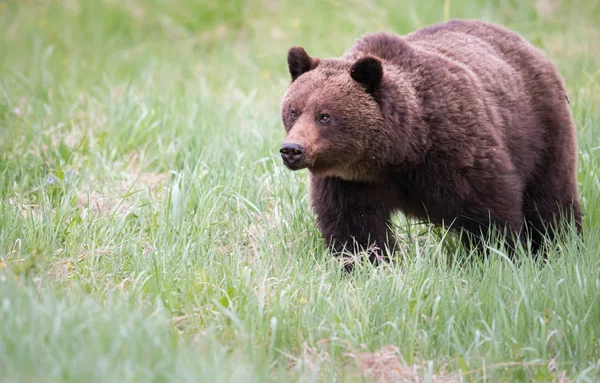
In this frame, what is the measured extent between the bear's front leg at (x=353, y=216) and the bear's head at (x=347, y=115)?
0.24 metres

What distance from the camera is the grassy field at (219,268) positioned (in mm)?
3484

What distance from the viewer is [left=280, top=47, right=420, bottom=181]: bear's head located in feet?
15.8

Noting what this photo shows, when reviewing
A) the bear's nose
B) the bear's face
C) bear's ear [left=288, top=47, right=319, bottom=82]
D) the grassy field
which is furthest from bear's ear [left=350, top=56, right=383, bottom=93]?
the grassy field

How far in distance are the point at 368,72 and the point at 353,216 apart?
0.99 metres

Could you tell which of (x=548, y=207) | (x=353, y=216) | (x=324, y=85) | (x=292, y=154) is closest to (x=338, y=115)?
(x=324, y=85)

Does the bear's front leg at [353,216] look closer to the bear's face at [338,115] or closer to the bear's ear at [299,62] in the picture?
the bear's face at [338,115]

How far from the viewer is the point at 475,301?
437 cm

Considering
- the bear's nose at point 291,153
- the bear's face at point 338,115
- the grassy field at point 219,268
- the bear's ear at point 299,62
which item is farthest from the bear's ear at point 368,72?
the grassy field at point 219,268

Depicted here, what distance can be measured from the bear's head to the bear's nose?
0.12 metres

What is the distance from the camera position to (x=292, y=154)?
4.62 meters

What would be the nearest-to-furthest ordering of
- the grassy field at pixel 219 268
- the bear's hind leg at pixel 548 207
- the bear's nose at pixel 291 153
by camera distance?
the grassy field at pixel 219 268 < the bear's nose at pixel 291 153 < the bear's hind leg at pixel 548 207

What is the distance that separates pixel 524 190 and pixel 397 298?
78.6 inches

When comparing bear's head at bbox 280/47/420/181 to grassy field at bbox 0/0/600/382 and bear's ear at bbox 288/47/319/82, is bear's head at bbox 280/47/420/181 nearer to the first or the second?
bear's ear at bbox 288/47/319/82

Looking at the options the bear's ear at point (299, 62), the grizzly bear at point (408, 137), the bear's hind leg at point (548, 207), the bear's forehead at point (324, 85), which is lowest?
the bear's hind leg at point (548, 207)
